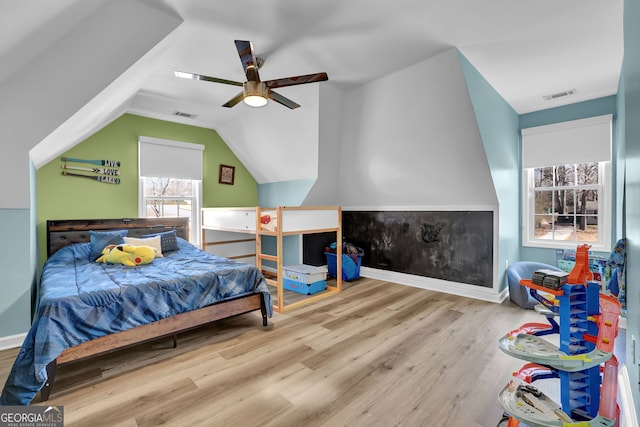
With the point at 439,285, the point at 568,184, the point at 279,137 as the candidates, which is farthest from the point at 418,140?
the point at 568,184

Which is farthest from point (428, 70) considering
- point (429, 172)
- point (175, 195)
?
point (175, 195)

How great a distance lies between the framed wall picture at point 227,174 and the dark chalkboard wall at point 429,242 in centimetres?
224

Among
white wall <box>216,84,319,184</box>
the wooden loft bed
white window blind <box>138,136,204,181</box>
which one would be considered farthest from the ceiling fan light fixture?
A: white window blind <box>138,136,204,181</box>

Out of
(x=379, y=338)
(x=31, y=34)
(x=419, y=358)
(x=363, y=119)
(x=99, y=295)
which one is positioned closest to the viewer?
(x=31, y=34)

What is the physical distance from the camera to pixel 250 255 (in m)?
5.46

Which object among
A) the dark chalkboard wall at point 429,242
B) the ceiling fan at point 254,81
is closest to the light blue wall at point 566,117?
the dark chalkboard wall at point 429,242

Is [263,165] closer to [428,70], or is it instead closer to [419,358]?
[428,70]

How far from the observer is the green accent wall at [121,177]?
11.7 feet

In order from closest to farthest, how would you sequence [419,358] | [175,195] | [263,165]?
[419,358] < [175,195] < [263,165]

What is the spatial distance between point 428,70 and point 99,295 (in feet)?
11.5

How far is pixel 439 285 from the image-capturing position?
13.4 feet

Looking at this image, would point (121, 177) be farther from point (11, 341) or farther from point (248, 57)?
point (248, 57)

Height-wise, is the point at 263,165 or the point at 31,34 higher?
the point at 31,34

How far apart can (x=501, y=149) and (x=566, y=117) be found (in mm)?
1077
